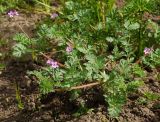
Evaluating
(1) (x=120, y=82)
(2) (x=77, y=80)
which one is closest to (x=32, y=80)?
(2) (x=77, y=80)

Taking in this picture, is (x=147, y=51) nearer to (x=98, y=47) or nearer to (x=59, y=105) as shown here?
(x=98, y=47)

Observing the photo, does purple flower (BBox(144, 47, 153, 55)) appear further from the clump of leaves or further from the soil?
the soil

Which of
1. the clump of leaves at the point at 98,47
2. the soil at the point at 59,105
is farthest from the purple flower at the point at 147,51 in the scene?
the soil at the point at 59,105

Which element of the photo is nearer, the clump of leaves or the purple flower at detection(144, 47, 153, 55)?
the clump of leaves

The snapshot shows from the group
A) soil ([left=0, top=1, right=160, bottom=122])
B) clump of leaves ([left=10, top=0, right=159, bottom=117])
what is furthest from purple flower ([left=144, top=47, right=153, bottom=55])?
soil ([left=0, top=1, right=160, bottom=122])

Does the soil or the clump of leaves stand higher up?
the clump of leaves

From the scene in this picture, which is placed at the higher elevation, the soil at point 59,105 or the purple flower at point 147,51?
the purple flower at point 147,51

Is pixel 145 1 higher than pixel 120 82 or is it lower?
higher

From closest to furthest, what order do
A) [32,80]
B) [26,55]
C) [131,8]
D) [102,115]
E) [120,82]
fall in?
[120,82] < [102,115] < [131,8] < [32,80] < [26,55]

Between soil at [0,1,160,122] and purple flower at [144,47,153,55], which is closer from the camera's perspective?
soil at [0,1,160,122]

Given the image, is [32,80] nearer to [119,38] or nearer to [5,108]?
[5,108]

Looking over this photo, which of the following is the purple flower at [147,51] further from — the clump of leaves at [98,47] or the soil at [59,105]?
the soil at [59,105]
